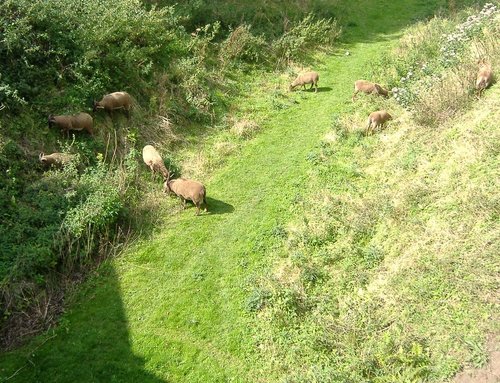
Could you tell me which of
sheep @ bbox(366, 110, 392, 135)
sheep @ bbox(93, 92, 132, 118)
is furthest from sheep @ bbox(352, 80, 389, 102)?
sheep @ bbox(93, 92, 132, 118)

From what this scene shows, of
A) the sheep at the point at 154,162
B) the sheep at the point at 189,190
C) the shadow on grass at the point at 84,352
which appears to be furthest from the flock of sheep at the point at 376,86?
the shadow on grass at the point at 84,352

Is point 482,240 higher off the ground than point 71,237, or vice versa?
point 482,240

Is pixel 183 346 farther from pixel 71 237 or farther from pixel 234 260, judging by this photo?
pixel 71 237

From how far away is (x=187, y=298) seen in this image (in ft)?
34.2

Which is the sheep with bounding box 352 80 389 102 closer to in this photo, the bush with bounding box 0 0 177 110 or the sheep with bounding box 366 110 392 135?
the sheep with bounding box 366 110 392 135

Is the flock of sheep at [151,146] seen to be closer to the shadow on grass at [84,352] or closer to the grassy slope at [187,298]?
the grassy slope at [187,298]

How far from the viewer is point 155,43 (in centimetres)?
1714

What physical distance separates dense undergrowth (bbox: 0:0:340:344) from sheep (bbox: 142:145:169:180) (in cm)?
31

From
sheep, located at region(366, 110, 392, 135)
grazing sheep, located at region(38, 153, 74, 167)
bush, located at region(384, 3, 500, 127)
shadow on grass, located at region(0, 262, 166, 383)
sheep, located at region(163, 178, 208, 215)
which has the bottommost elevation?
shadow on grass, located at region(0, 262, 166, 383)

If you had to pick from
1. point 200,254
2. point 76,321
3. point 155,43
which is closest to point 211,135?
point 155,43

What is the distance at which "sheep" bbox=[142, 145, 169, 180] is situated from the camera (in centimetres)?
1338

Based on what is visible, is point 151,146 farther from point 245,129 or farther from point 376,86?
point 376,86

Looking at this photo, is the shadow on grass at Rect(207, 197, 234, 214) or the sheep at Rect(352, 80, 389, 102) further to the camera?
the sheep at Rect(352, 80, 389, 102)

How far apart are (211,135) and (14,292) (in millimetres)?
8387
